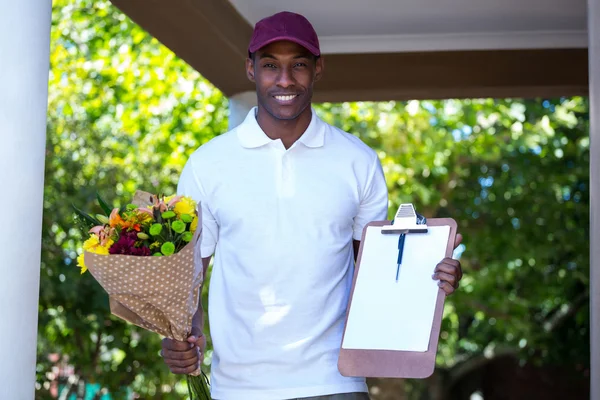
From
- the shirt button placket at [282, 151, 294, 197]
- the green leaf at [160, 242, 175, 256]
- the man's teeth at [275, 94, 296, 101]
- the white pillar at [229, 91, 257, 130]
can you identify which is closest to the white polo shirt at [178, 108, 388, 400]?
the shirt button placket at [282, 151, 294, 197]

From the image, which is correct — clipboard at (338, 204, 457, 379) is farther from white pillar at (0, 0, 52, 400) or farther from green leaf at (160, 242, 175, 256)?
white pillar at (0, 0, 52, 400)

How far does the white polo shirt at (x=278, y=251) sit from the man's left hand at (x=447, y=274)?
0.98 feet

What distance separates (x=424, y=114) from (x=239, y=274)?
7.42m

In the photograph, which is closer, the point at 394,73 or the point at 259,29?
the point at 259,29

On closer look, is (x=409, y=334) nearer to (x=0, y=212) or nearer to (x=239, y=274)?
(x=239, y=274)

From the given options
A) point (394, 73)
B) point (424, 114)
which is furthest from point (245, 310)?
point (424, 114)

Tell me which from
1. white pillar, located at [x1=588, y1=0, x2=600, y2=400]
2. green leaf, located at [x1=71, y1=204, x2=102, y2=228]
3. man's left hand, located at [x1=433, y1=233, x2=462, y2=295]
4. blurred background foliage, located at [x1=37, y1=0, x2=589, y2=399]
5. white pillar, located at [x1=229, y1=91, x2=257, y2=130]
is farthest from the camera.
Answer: blurred background foliage, located at [x1=37, y1=0, x2=589, y2=399]

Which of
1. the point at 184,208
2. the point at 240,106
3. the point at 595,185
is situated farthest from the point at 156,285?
the point at 240,106

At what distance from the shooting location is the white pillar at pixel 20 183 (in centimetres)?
252

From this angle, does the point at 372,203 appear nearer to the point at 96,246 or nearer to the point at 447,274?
the point at 447,274

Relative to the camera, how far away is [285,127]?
3182 millimetres

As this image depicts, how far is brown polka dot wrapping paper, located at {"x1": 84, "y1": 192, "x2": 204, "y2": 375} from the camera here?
252 centimetres

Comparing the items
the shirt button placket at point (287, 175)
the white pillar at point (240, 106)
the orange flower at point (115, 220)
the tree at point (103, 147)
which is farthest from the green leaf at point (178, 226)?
the tree at point (103, 147)

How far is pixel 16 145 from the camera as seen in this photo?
2553mm
